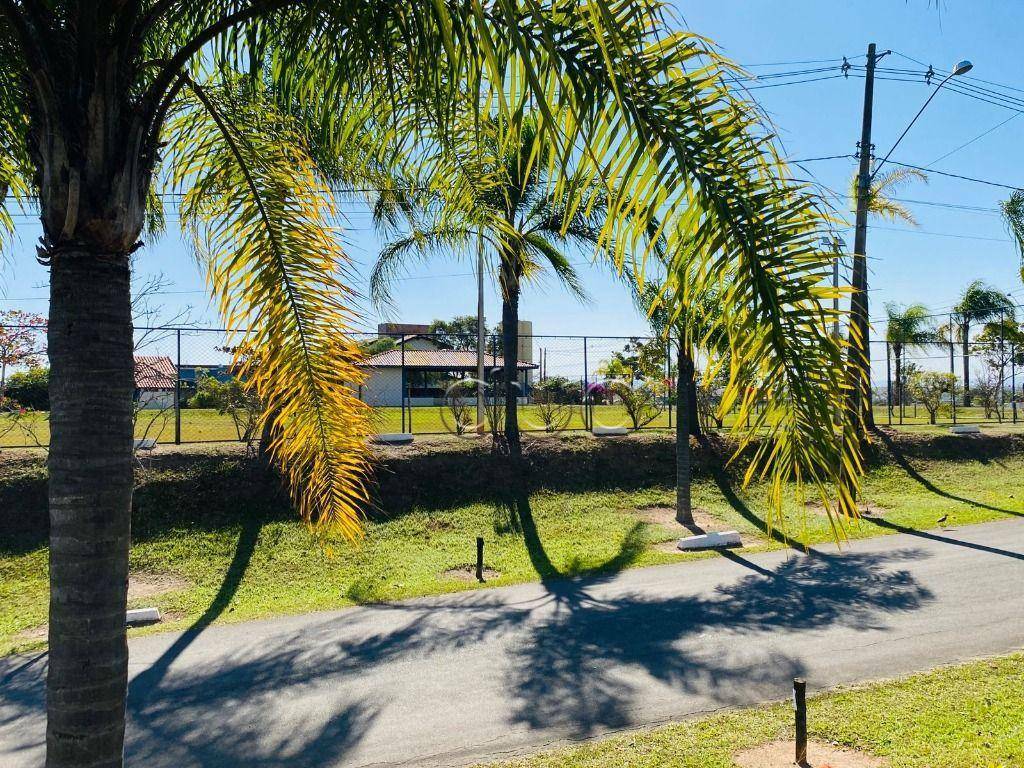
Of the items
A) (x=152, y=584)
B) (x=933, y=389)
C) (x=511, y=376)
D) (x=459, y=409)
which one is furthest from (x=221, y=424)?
(x=933, y=389)

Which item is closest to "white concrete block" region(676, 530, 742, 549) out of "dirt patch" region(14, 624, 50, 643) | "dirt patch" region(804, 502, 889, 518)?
"dirt patch" region(804, 502, 889, 518)

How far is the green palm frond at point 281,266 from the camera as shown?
3420 mm

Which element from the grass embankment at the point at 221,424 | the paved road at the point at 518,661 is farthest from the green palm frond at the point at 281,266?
the grass embankment at the point at 221,424

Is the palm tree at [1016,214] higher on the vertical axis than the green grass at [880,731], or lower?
higher

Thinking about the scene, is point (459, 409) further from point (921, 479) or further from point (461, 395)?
point (921, 479)

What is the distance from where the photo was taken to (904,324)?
35156 millimetres

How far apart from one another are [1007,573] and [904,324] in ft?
98.1

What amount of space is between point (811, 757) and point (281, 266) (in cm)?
441

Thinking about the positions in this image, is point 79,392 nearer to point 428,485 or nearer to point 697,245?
point 697,245

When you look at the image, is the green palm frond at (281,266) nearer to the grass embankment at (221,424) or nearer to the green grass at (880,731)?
the green grass at (880,731)

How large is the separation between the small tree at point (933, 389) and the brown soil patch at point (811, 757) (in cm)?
2302

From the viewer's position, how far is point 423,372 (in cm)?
3575

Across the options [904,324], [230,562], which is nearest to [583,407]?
[230,562]

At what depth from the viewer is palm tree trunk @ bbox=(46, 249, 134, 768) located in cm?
226
